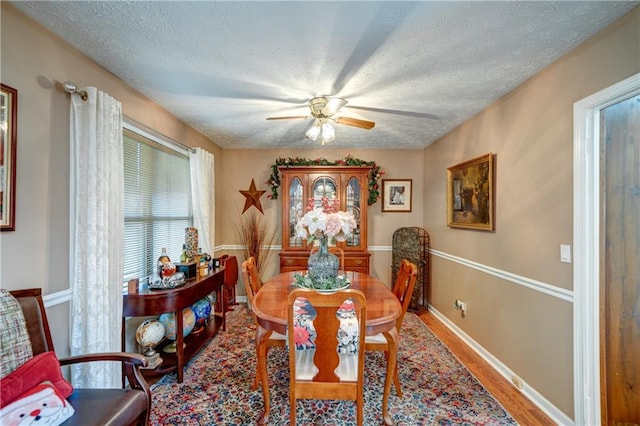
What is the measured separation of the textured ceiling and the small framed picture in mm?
1720

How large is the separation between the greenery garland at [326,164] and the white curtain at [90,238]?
2.37 meters

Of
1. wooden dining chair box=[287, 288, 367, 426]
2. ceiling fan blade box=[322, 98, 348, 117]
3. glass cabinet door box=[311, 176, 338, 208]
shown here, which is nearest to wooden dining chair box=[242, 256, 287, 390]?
wooden dining chair box=[287, 288, 367, 426]

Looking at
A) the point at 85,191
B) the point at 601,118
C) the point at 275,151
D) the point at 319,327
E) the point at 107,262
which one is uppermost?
the point at 275,151

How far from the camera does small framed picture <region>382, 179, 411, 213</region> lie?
436 cm

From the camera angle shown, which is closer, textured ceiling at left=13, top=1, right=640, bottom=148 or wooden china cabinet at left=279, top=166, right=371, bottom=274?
textured ceiling at left=13, top=1, right=640, bottom=148

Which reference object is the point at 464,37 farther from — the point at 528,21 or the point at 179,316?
the point at 179,316

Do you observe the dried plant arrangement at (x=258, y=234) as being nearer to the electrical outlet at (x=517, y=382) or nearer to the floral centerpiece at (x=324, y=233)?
the floral centerpiece at (x=324, y=233)

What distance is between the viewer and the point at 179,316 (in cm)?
232

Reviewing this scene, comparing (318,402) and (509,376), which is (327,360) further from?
(509,376)

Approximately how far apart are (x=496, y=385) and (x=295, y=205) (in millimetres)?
A: 2925

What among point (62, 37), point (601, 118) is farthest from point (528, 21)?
point (62, 37)

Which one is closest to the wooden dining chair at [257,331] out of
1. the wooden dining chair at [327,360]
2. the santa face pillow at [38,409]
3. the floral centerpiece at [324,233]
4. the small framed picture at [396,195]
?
the wooden dining chair at [327,360]

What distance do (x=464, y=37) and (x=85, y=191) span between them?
2.50 meters

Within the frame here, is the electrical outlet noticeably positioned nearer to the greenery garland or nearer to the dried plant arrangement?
the greenery garland
